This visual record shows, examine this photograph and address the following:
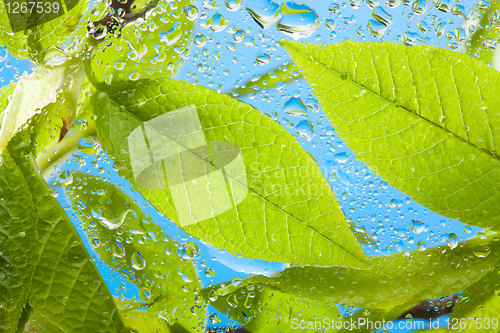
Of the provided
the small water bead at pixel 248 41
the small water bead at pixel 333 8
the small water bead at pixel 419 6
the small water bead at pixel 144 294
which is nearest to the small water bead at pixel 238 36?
the small water bead at pixel 248 41

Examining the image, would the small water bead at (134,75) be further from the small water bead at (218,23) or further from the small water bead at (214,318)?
the small water bead at (214,318)

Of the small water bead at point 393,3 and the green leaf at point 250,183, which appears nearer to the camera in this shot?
the green leaf at point 250,183

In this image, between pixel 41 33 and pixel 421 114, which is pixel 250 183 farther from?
pixel 41 33

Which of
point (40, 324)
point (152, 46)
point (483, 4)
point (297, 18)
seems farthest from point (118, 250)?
point (483, 4)

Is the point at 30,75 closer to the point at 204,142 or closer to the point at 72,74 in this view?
the point at 72,74

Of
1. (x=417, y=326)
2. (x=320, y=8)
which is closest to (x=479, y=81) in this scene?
(x=320, y=8)
